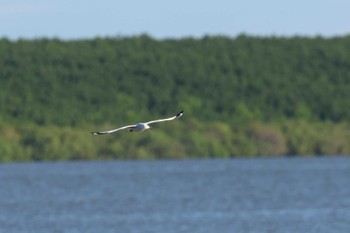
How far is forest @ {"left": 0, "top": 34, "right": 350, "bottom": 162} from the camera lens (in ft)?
340

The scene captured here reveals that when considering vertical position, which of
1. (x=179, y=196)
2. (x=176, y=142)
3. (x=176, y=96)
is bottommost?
(x=176, y=142)

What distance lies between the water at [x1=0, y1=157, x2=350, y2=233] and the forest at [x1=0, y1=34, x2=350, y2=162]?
4.71 feet

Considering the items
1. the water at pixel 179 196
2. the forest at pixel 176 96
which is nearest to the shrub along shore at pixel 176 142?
the forest at pixel 176 96

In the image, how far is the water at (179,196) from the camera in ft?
169

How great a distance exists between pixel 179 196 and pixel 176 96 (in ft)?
167

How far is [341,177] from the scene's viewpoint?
84375mm

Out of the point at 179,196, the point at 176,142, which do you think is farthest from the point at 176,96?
the point at 179,196

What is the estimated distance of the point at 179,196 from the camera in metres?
68.9

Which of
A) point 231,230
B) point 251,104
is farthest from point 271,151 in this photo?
point 231,230

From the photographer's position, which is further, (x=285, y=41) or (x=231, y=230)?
(x=285, y=41)

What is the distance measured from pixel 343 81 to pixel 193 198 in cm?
6284

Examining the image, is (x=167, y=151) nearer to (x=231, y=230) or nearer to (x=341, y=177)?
(x=341, y=177)

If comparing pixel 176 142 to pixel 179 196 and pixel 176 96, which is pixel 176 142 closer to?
pixel 176 96

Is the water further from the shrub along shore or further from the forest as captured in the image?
the forest
